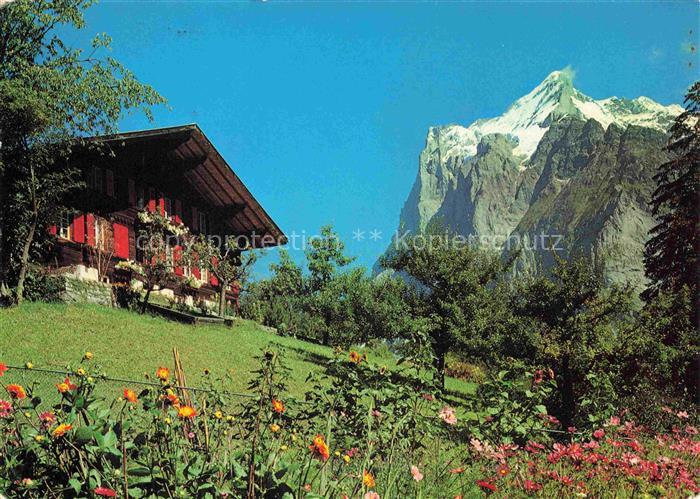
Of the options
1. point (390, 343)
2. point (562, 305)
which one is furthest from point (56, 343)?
point (390, 343)

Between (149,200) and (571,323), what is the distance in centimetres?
1701

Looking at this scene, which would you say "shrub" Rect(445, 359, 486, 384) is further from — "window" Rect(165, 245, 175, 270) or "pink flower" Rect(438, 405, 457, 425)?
"pink flower" Rect(438, 405, 457, 425)

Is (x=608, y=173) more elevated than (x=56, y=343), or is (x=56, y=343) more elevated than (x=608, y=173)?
(x=608, y=173)

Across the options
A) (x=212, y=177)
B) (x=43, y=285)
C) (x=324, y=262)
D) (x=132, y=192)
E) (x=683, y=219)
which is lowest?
(x=43, y=285)

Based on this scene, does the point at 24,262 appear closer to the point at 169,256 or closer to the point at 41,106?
the point at 41,106

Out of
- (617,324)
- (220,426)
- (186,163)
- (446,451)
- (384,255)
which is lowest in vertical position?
(446,451)

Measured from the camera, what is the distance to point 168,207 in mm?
23859

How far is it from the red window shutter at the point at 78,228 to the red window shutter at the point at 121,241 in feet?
4.98

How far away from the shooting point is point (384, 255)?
66.6 feet

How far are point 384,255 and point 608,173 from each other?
435 inches

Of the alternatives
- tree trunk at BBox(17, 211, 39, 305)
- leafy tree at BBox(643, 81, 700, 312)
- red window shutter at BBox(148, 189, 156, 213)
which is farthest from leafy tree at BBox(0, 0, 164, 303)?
leafy tree at BBox(643, 81, 700, 312)

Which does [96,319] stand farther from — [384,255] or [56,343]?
[384,255]

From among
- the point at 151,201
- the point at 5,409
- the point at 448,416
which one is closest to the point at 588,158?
the point at 151,201

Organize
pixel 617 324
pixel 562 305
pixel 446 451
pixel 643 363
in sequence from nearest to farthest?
pixel 446 451 → pixel 643 363 → pixel 617 324 → pixel 562 305
